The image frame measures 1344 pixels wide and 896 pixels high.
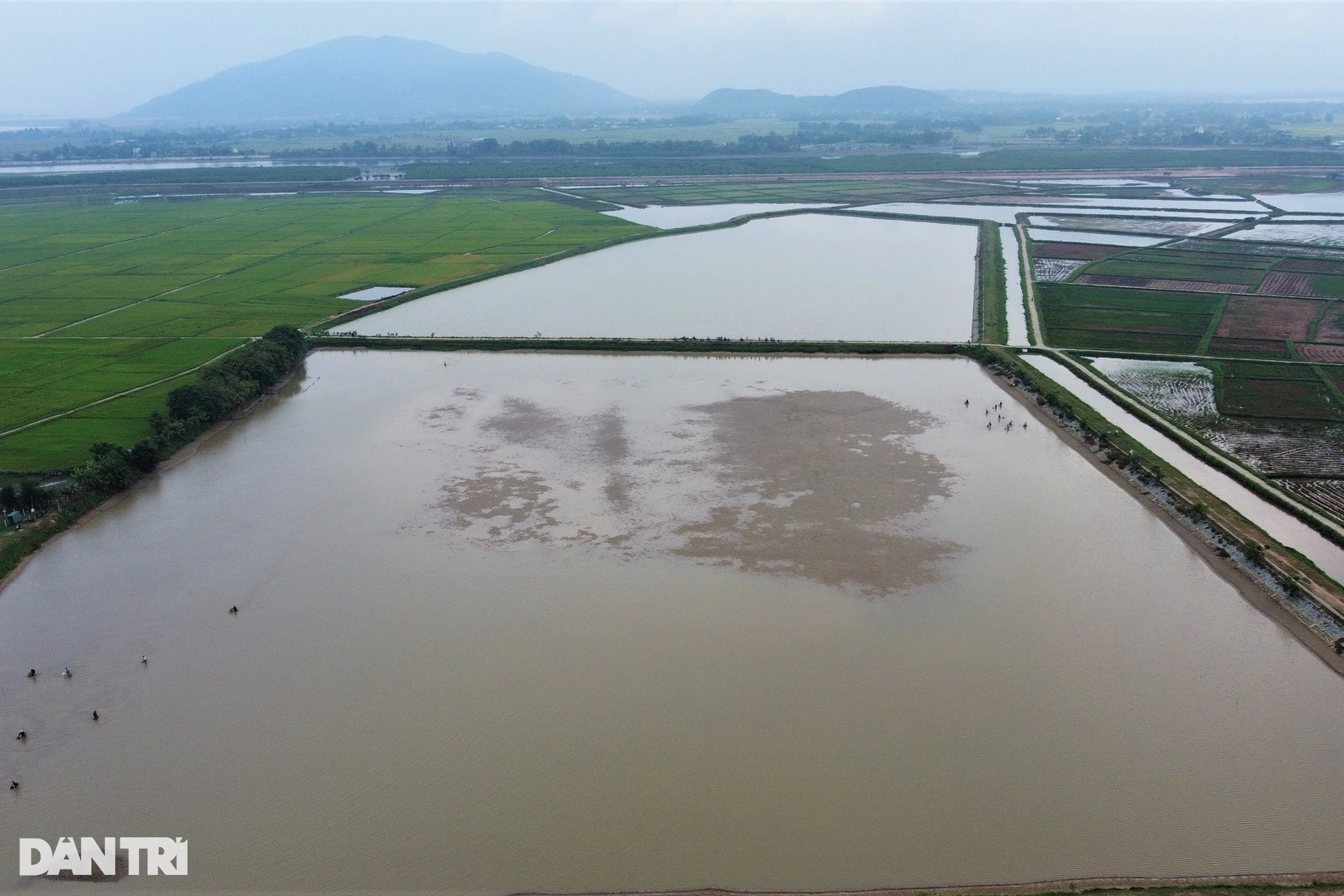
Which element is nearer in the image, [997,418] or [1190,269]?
[997,418]

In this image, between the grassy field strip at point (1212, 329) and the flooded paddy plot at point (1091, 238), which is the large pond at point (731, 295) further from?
the grassy field strip at point (1212, 329)

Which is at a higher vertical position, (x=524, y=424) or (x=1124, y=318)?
(x=1124, y=318)

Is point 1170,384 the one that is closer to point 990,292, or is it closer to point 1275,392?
point 1275,392

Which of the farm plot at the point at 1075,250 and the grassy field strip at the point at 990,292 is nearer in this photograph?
the grassy field strip at the point at 990,292

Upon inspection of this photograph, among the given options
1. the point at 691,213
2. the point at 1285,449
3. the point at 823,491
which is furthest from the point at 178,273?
the point at 1285,449

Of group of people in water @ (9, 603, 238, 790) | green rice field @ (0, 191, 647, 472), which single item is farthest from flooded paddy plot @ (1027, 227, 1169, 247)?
group of people in water @ (9, 603, 238, 790)

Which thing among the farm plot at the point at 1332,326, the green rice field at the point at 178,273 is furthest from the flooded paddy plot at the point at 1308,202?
the green rice field at the point at 178,273
